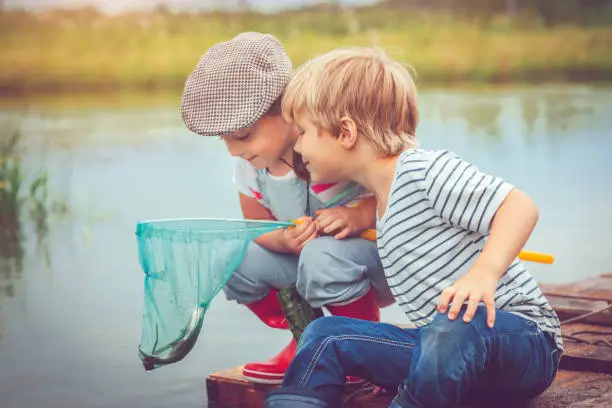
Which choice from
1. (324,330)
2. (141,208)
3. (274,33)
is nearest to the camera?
(324,330)

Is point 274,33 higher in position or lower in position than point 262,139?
higher

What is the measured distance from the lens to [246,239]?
6.17 ft

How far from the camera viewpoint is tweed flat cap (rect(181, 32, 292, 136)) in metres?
1.91

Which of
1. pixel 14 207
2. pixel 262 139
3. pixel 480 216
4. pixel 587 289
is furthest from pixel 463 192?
pixel 14 207

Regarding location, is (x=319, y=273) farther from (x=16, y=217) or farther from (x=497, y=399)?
(x=16, y=217)

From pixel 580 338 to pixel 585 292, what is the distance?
40 centimetres

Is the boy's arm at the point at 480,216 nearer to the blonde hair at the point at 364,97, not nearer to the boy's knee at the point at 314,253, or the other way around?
the blonde hair at the point at 364,97

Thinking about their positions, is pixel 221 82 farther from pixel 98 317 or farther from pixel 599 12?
pixel 599 12

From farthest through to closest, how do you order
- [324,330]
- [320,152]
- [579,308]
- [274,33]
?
[274,33]
[579,308]
[320,152]
[324,330]

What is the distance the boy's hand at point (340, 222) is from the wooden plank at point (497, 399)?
303 mm

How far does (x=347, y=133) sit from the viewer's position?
5.83ft

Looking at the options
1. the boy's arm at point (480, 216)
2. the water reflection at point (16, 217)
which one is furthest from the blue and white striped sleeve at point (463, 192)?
the water reflection at point (16, 217)

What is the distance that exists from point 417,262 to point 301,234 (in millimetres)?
301

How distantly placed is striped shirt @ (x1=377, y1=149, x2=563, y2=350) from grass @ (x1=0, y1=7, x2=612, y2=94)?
4412 millimetres
